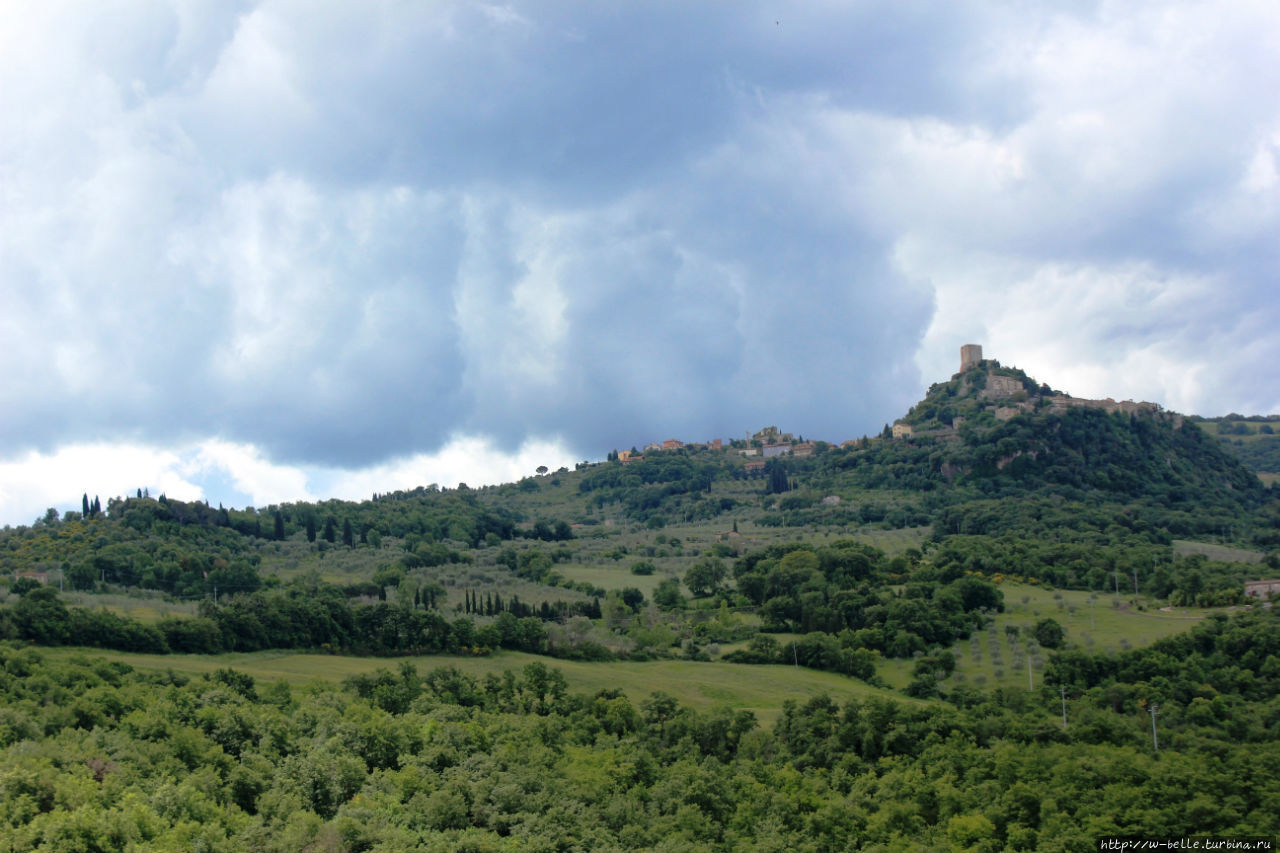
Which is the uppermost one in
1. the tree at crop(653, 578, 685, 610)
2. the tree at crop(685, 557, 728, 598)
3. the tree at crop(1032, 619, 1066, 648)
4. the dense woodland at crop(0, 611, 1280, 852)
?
the tree at crop(685, 557, 728, 598)

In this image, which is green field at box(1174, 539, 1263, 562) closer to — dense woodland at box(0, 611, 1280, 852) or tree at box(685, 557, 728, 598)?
dense woodland at box(0, 611, 1280, 852)

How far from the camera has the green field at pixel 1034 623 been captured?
79.6m

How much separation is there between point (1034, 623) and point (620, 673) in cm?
3896

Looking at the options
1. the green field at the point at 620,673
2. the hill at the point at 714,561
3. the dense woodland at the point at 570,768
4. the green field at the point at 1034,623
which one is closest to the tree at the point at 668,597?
the hill at the point at 714,561

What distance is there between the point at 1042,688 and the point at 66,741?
62.3 meters

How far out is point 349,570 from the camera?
125688 mm

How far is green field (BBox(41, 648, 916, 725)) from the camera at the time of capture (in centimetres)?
7000

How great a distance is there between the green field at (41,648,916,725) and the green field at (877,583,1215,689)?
25.6ft

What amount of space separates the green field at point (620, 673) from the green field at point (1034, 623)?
7804mm

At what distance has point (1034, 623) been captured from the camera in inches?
3506

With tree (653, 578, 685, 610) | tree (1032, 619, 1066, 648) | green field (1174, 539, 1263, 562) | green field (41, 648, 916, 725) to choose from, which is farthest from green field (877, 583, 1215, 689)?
tree (653, 578, 685, 610)

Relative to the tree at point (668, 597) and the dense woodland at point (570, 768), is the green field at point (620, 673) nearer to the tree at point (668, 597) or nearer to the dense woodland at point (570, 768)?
the dense woodland at point (570, 768)

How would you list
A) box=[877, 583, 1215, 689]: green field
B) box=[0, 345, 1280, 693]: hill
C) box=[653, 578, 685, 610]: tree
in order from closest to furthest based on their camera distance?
box=[877, 583, 1215, 689]: green field → box=[0, 345, 1280, 693]: hill → box=[653, 578, 685, 610]: tree

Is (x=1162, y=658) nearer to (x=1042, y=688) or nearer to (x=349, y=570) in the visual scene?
(x=1042, y=688)
